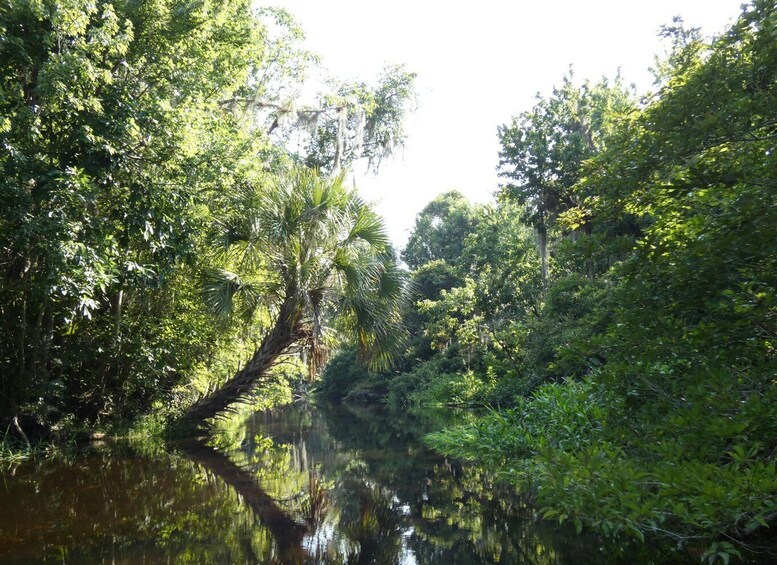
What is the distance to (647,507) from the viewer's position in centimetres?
336

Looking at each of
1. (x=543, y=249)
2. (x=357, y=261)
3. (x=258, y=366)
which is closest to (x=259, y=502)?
(x=357, y=261)

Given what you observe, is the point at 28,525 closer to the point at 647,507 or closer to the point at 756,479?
the point at 647,507

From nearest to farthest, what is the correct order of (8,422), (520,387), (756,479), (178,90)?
(756,479), (8,422), (178,90), (520,387)

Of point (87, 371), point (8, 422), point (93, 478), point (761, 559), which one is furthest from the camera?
point (87, 371)

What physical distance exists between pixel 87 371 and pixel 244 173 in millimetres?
5523

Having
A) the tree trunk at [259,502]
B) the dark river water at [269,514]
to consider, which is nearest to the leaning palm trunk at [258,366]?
the tree trunk at [259,502]

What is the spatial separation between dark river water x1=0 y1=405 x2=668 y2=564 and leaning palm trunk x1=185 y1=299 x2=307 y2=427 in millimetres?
2517

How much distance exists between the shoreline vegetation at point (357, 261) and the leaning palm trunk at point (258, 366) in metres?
0.07

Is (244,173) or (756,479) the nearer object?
(756,479)

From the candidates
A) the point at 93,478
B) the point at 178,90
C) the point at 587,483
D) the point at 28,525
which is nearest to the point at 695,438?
the point at 587,483

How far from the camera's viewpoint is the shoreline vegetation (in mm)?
4031

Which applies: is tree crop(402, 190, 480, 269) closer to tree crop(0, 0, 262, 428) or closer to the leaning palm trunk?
the leaning palm trunk

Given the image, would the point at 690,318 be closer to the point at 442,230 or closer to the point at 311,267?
the point at 311,267

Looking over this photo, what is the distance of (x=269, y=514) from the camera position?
590 centimetres
